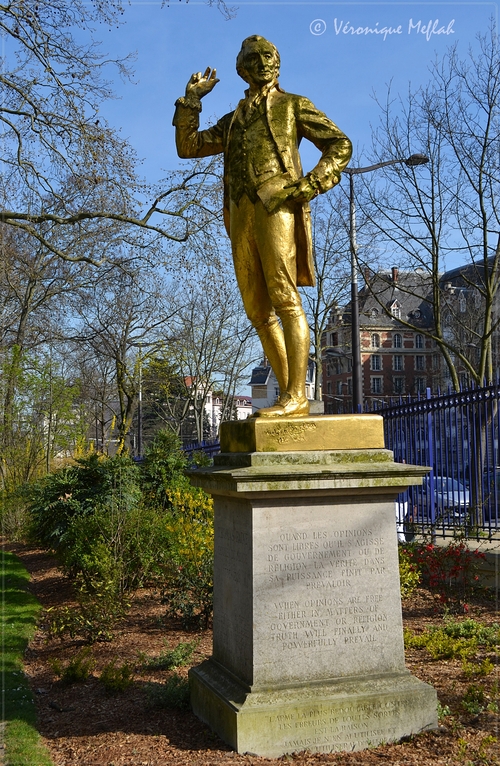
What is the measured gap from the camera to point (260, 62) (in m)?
4.96

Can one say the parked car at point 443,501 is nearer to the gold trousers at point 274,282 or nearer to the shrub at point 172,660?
the shrub at point 172,660

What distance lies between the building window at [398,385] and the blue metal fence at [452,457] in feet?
194

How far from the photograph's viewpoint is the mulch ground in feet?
13.4

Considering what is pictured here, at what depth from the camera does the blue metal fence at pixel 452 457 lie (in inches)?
374

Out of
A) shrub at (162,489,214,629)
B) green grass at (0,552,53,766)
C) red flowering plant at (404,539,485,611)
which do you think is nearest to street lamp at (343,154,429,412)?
red flowering plant at (404,539,485,611)

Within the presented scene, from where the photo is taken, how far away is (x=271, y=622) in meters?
4.24

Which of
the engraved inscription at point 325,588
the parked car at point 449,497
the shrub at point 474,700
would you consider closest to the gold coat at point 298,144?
the engraved inscription at point 325,588

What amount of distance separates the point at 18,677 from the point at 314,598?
333cm

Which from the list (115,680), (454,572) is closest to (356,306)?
(454,572)

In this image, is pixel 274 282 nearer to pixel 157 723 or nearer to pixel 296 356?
pixel 296 356

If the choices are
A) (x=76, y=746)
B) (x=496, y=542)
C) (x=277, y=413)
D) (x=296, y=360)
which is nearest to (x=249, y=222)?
(x=296, y=360)

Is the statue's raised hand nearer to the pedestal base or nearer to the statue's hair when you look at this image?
the statue's hair

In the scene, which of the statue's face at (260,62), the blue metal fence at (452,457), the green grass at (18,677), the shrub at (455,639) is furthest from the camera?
the blue metal fence at (452,457)

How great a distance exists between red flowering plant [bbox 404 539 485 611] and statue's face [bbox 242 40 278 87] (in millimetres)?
5759
